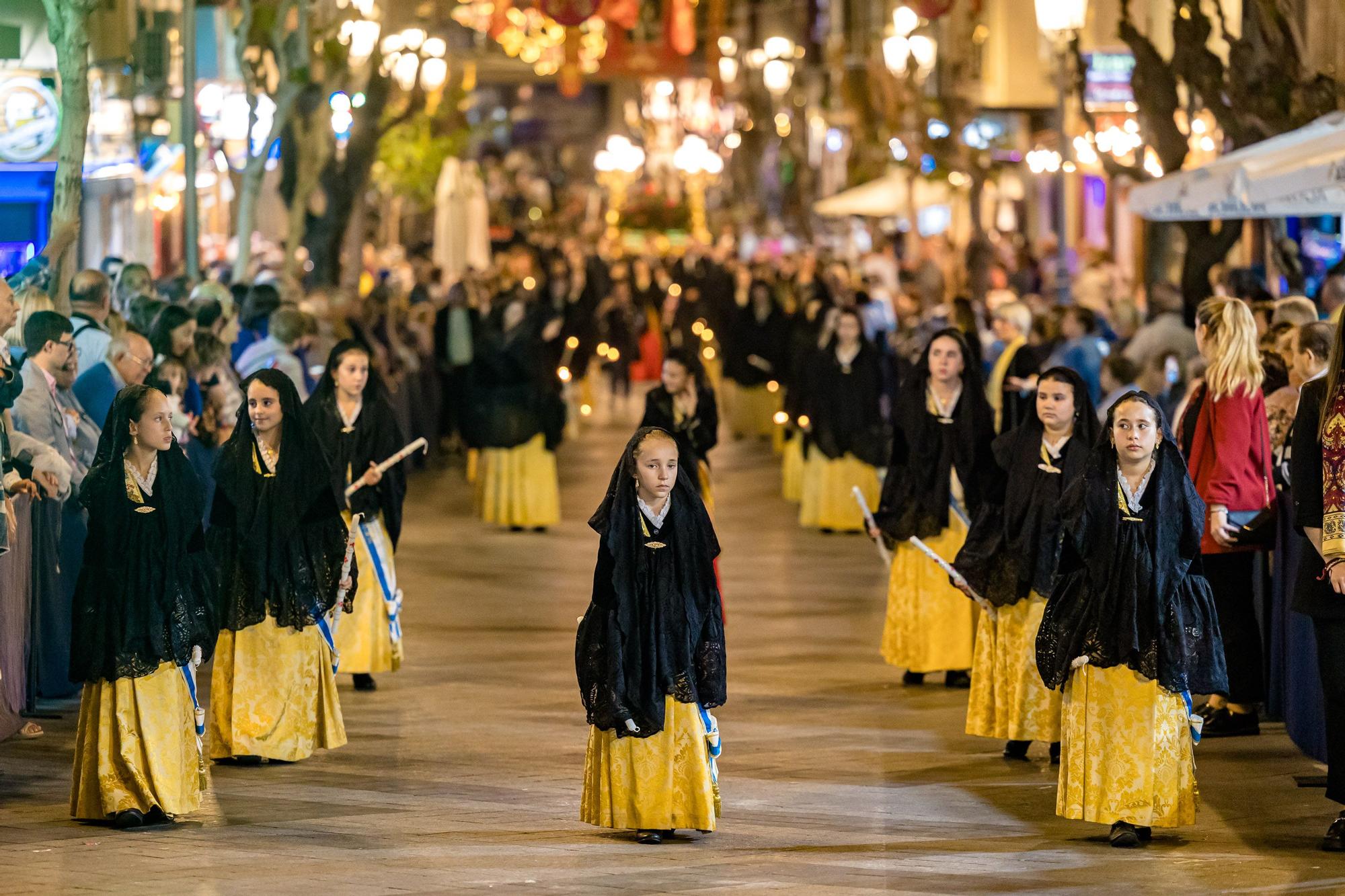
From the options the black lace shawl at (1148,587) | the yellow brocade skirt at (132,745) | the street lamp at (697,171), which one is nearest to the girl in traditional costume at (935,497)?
the black lace shawl at (1148,587)

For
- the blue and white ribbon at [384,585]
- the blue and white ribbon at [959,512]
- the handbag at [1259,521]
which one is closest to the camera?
the handbag at [1259,521]

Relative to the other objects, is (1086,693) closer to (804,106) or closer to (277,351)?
(277,351)

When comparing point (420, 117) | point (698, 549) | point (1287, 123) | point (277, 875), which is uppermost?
point (420, 117)

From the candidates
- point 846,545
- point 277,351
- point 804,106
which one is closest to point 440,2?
point 846,545


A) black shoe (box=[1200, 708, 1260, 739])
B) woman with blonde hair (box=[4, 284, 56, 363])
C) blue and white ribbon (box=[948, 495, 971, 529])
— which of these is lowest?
black shoe (box=[1200, 708, 1260, 739])

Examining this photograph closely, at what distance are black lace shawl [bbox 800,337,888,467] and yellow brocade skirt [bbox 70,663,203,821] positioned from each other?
1034cm

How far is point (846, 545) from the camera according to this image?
1917 cm

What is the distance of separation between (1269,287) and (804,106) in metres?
40.4

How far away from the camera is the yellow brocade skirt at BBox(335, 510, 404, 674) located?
12570 millimetres

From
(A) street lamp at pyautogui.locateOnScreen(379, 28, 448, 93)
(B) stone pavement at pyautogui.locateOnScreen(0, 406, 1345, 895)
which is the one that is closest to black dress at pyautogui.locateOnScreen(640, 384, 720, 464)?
(B) stone pavement at pyautogui.locateOnScreen(0, 406, 1345, 895)

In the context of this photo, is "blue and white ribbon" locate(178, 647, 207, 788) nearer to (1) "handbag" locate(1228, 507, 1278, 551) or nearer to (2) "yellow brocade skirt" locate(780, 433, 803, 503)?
(1) "handbag" locate(1228, 507, 1278, 551)

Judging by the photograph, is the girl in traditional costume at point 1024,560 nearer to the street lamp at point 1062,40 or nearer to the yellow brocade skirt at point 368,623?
the yellow brocade skirt at point 368,623

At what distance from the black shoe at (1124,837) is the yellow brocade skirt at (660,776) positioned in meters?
1.51

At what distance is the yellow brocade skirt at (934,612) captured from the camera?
1256 cm
